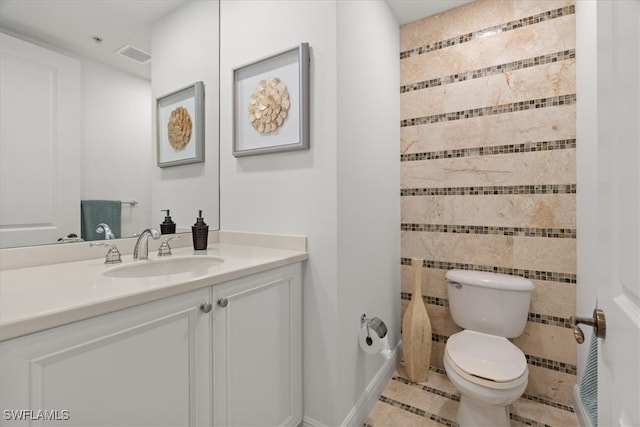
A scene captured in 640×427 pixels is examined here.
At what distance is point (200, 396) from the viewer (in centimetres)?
98

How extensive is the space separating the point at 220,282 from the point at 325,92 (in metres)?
0.94

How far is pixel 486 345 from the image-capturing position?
1.58 meters

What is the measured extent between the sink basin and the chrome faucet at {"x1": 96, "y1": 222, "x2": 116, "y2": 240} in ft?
0.72

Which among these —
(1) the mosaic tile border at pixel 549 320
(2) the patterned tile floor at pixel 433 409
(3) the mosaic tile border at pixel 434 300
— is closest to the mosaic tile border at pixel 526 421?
(2) the patterned tile floor at pixel 433 409

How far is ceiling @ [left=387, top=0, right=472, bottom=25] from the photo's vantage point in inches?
74.6

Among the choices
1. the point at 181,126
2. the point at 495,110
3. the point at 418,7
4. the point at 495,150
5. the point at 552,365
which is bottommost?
the point at 552,365

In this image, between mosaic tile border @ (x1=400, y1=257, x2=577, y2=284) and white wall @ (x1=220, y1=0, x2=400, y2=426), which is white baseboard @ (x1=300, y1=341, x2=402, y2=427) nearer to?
white wall @ (x1=220, y1=0, x2=400, y2=426)

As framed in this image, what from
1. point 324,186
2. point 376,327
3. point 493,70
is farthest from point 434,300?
point 493,70

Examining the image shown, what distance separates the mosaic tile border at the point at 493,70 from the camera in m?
1.66

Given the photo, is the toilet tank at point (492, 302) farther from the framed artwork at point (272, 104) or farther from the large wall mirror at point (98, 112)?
the large wall mirror at point (98, 112)

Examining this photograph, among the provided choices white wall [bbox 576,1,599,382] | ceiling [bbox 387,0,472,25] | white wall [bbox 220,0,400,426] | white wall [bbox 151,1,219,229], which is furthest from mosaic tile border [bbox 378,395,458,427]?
ceiling [bbox 387,0,472,25]

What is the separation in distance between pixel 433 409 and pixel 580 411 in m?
0.71

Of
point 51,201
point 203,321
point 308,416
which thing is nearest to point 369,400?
point 308,416

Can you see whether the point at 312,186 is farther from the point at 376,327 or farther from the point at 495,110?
the point at 495,110
